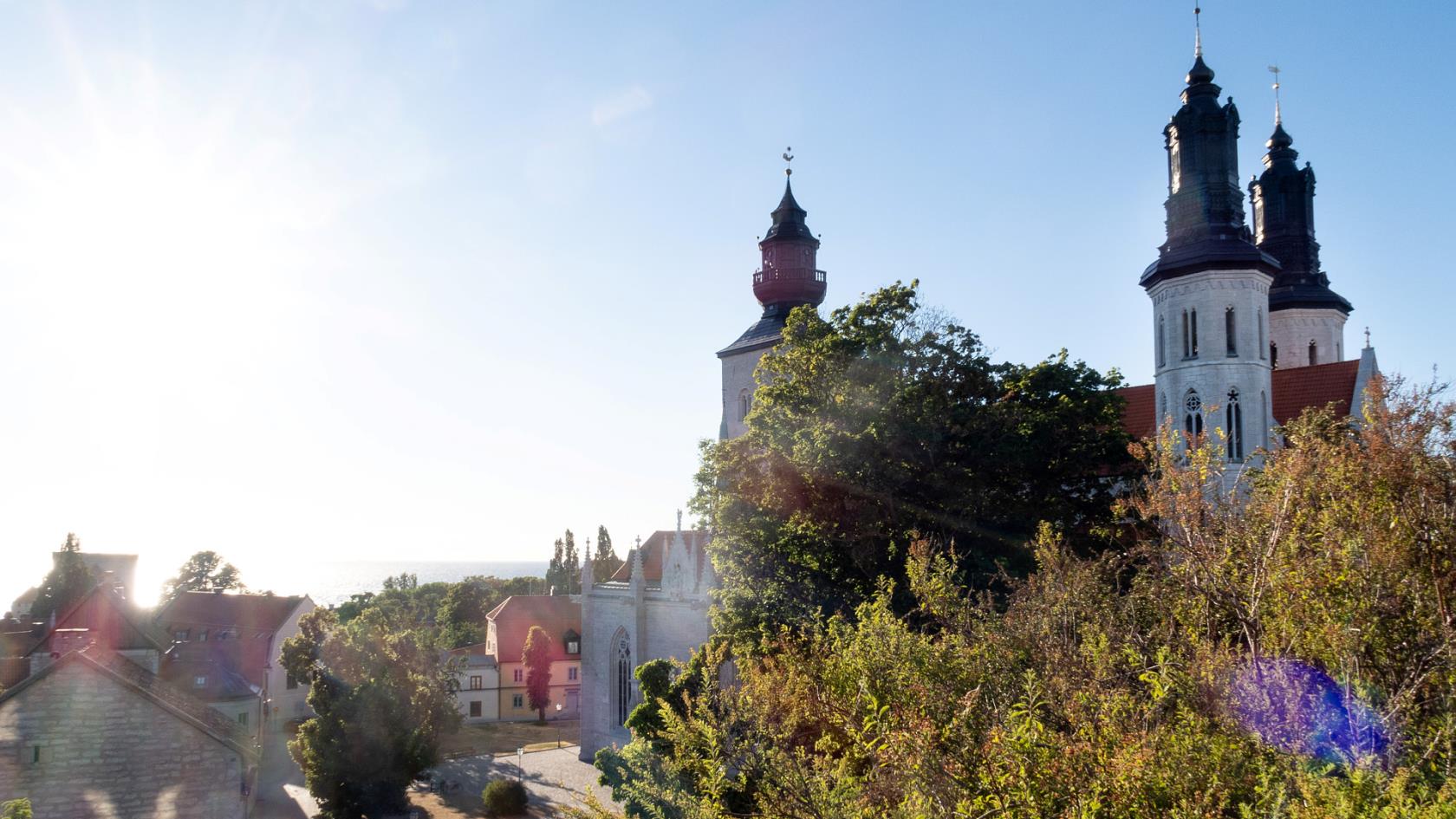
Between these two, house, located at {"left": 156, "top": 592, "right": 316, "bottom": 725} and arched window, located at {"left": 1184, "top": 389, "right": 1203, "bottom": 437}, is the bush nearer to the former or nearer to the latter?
house, located at {"left": 156, "top": 592, "right": 316, "bottom": 725}

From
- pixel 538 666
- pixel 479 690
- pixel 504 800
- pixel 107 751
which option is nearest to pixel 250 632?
pixel 479 690

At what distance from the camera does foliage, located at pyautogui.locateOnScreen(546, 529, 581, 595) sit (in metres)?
74.9

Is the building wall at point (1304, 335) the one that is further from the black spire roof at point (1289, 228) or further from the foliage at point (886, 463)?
the foliage at point (886, 463)

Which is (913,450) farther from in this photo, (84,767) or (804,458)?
(84,767)

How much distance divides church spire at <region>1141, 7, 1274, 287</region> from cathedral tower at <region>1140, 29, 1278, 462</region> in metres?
0.03

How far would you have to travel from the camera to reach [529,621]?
54.0 metres

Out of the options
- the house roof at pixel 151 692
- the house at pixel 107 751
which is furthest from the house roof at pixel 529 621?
the house at pixel 107 751

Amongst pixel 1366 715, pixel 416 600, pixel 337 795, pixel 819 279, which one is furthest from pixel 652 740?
pixel 416 600

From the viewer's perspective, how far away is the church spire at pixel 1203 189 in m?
30.9

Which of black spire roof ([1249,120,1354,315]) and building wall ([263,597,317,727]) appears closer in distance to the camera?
black spire roof ([1249,120,1354,315])

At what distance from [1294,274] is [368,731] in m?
42.9

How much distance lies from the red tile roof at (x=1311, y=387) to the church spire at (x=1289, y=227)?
833 centimetres

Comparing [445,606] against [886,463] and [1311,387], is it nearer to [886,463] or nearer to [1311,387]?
[886,463]

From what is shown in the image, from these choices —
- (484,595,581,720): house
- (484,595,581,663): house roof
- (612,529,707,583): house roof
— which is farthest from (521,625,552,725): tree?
(612,529,707,583): house roof
